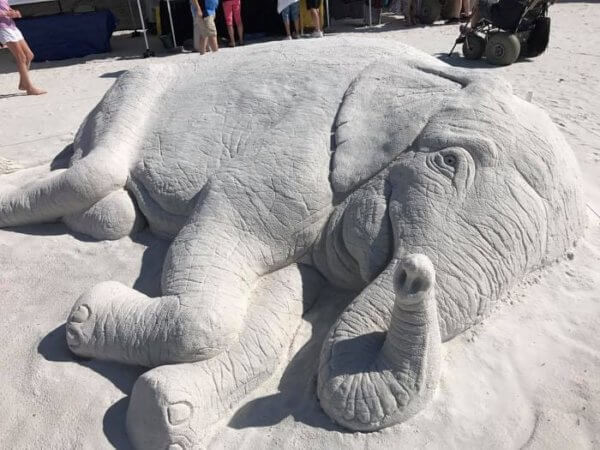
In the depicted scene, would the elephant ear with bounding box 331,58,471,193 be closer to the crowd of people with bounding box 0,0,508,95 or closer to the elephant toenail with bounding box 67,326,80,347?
the elephant toenail with bounding box 67,326,80,347

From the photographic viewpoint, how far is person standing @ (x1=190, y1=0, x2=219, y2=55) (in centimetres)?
807

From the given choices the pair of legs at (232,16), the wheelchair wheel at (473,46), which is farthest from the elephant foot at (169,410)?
the pair of legs at (232,16)

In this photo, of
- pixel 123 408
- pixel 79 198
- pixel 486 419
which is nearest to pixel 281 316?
pixel 123 408

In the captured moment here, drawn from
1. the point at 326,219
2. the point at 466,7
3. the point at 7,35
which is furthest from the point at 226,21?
the point at 326,219

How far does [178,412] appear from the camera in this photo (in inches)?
70.4

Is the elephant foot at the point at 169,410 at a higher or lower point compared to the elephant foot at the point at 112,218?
lower

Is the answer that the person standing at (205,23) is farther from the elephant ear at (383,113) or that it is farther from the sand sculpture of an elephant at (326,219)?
the elephant ear at (383,113)

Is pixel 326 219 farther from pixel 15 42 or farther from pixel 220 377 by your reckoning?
pixel 15 42

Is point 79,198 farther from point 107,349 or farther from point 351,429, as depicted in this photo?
point 351,429

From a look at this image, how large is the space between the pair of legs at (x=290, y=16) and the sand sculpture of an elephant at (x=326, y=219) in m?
7.42

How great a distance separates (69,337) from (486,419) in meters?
1.64

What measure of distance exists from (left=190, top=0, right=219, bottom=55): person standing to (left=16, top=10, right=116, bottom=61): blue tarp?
8.71 feet

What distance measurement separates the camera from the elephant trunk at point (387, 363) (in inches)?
66.7

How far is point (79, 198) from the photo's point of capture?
2879 millimetres
